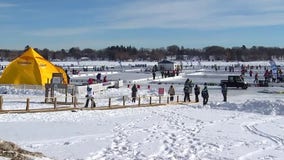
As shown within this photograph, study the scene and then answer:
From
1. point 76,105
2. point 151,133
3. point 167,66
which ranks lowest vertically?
point 76,105

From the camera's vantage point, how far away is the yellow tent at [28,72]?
36188 mm

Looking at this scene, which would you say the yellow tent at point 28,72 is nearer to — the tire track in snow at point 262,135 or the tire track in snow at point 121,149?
the tire track in snow at point 262,135

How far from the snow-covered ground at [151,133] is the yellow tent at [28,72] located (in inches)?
428

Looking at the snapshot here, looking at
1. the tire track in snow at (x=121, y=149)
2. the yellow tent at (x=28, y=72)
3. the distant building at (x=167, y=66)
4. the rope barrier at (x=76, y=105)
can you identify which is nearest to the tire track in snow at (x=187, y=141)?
the tire track in snow at (x=121, y=149)

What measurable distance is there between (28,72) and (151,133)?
74.3 feet

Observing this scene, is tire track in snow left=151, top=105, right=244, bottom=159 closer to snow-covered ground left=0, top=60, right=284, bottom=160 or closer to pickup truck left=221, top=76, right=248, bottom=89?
snow-covered ground left=0, top=60, right=284, bottom=160

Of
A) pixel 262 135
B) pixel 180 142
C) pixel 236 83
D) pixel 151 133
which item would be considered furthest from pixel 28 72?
pixel 180 142

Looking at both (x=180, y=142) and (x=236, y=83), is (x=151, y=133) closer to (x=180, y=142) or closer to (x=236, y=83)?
(x=180, y=142)

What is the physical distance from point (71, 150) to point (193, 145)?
346 cm

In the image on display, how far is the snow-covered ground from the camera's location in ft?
39.9

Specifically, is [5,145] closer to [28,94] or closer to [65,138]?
[65,138]

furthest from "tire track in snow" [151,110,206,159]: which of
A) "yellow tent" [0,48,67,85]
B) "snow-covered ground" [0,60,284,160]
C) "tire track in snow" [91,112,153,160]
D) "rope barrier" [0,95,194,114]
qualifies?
"yellow tent" [0,48,67,85]

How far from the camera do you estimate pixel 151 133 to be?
1580 centimetres

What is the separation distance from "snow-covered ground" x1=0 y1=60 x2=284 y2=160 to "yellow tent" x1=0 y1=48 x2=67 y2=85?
10866mm
